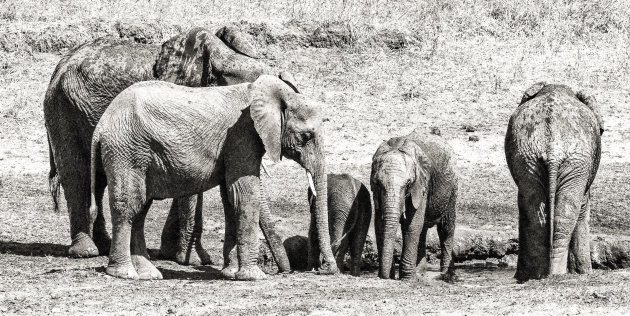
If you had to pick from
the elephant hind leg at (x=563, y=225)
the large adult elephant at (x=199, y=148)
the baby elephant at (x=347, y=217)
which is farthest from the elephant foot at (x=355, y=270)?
the elephant hind leg at (x=563, y=225)

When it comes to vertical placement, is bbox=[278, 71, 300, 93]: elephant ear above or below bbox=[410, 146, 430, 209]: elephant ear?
above

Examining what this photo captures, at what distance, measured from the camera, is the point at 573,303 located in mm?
9227

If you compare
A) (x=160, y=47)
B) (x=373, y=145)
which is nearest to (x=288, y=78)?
(x=160, y=47)

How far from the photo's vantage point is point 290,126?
10383mm

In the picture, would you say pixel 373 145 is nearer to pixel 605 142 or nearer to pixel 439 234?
pixel 605 142

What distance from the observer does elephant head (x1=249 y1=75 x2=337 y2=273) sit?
33.4ft

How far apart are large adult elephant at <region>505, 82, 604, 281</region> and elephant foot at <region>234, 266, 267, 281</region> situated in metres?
2.48

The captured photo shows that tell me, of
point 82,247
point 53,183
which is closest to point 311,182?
point 82,247

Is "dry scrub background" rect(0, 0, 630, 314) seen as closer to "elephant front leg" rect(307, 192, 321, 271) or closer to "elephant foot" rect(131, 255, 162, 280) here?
"elephant foot" rect(131, 255, 162, 280)

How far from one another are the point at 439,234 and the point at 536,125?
7.09 feet

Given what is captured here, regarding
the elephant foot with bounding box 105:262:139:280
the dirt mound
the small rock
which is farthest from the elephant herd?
the dirt mound

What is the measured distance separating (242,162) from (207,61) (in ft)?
5.57

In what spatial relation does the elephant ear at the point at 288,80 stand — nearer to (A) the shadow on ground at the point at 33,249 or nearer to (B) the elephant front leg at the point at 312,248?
(B) the elephant front leg at the point at 312,248

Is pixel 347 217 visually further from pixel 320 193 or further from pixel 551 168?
pixel 551 168
